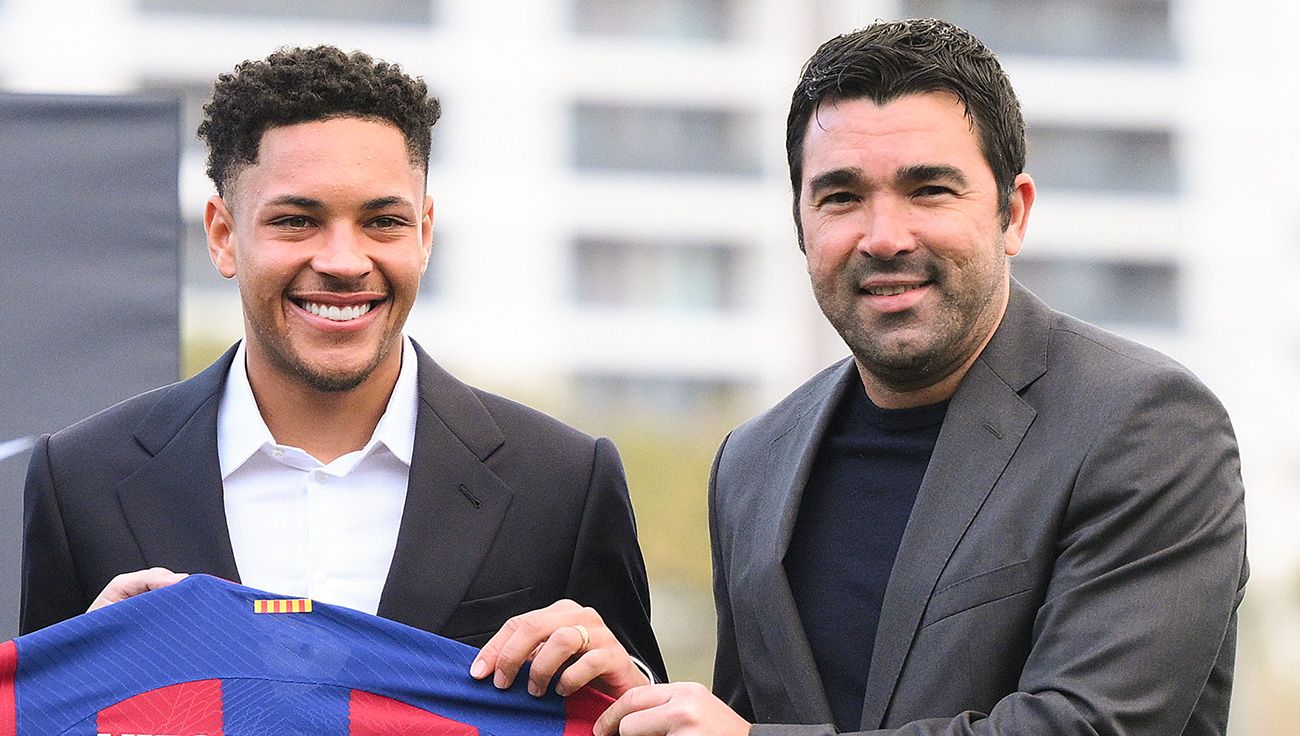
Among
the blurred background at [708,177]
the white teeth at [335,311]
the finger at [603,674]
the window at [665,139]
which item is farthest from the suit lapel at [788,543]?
the window at [665,139]

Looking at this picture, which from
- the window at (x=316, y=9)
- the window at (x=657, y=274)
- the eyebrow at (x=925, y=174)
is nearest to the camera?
the eyebrow at (x=925, y=174)

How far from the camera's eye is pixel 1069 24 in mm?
44688

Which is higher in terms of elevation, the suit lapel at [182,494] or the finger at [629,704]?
the suit lapel at [182,494]

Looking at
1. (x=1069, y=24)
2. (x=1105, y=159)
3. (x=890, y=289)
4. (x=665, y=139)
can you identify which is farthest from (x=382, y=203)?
(x=1069, y=24)

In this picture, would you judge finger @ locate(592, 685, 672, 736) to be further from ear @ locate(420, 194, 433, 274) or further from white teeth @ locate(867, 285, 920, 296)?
ear @ locate(420, 194, 433, 274)

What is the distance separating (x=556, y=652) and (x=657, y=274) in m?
39.9

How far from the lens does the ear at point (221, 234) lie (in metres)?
3.11

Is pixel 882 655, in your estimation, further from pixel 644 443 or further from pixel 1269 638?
pixel 1269 638

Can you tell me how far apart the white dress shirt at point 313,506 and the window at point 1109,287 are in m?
40.1

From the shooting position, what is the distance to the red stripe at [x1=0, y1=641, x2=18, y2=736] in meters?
2.81

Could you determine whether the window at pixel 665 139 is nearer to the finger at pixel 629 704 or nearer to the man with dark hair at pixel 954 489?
the man with dark hair at pixel 954 489

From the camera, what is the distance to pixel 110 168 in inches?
147

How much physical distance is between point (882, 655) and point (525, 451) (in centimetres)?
74

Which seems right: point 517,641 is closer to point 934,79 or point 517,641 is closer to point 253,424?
point 253,424
